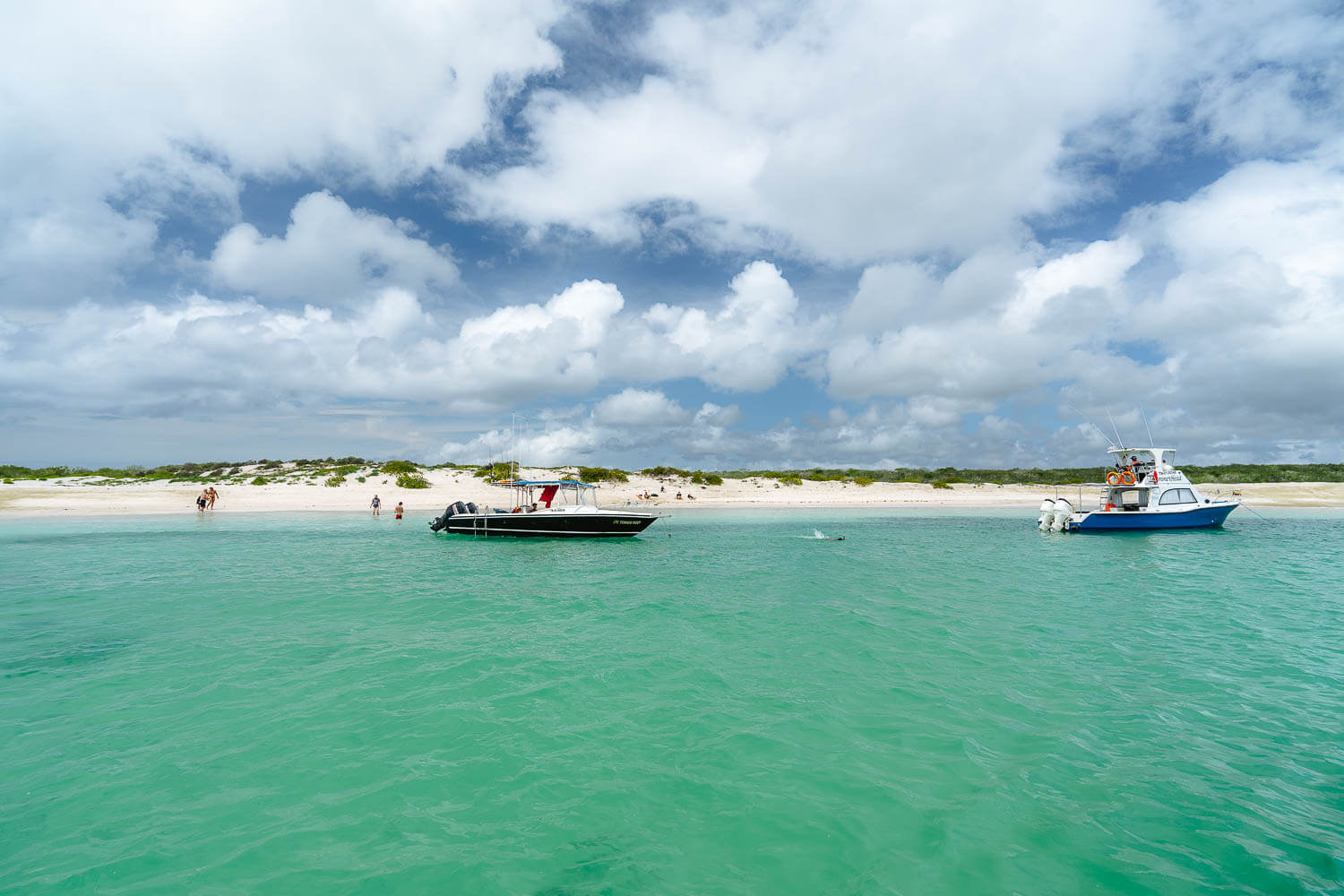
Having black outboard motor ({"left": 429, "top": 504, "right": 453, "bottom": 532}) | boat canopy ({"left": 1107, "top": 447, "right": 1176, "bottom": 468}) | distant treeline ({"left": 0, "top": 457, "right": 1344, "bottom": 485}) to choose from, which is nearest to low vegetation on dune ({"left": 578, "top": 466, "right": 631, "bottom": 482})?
distant treeline ({"left": 0, "top": 457, "right": 1344, "bottom": 485})

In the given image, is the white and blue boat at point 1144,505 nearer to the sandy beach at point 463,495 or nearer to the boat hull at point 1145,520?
the boat hull at point 1145,520

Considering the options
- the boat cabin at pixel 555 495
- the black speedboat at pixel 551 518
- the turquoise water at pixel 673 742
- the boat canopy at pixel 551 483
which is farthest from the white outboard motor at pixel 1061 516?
the boat canopy at pixel 551 483

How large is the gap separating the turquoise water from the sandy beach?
4354 centimetres

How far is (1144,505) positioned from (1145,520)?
135 cm

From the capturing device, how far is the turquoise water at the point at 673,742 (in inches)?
239

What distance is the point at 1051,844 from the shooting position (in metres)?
6.34

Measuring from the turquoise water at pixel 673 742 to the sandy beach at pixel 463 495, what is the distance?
43.5m

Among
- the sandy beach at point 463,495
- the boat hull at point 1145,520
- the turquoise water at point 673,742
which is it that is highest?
the sandy beach at point 463,495

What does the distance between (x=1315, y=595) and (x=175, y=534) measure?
2208 inches

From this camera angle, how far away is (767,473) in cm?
8962

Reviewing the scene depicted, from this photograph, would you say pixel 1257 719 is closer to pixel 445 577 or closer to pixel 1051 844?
pixel 1051 844

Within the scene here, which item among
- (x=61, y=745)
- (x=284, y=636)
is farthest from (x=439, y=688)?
(x=284, y=636)

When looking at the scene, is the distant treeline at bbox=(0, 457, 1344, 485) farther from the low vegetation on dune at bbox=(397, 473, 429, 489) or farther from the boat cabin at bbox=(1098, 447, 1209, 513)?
the boat cabin at bbox=(1098, 447, 1209, 513)

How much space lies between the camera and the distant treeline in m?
75.1
